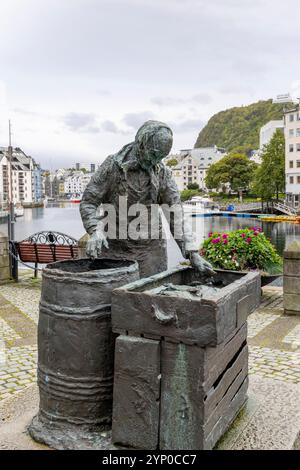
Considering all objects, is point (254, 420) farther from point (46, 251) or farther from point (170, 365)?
point (46, 251)

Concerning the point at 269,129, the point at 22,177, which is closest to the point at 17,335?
the point at 269,129

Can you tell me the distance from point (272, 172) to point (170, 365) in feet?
191

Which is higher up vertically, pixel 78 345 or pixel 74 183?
pixel 74 183

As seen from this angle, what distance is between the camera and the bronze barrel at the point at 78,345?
3.15 m

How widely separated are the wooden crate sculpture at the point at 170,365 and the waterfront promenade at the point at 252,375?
473 millimetres

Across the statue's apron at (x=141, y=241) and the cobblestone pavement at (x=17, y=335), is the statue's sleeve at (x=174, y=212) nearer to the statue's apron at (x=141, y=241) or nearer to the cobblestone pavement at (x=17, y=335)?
the statue's apron at (x=141, y=241)

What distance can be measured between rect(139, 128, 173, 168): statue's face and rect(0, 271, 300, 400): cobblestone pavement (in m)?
2.86

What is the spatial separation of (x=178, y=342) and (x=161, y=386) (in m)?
0.32

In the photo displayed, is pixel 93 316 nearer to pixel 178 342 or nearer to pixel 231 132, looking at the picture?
pixel 178 342

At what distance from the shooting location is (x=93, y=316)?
315cm

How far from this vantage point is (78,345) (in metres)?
3.16

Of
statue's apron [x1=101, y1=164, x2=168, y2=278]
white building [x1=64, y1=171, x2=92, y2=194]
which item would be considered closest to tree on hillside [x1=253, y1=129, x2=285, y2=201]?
statue's apron [x1=101, y1=164, x2=168, y2=278]

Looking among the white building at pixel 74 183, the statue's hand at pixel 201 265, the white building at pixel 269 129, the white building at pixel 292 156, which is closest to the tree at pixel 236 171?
the white building at pixel 269 129
